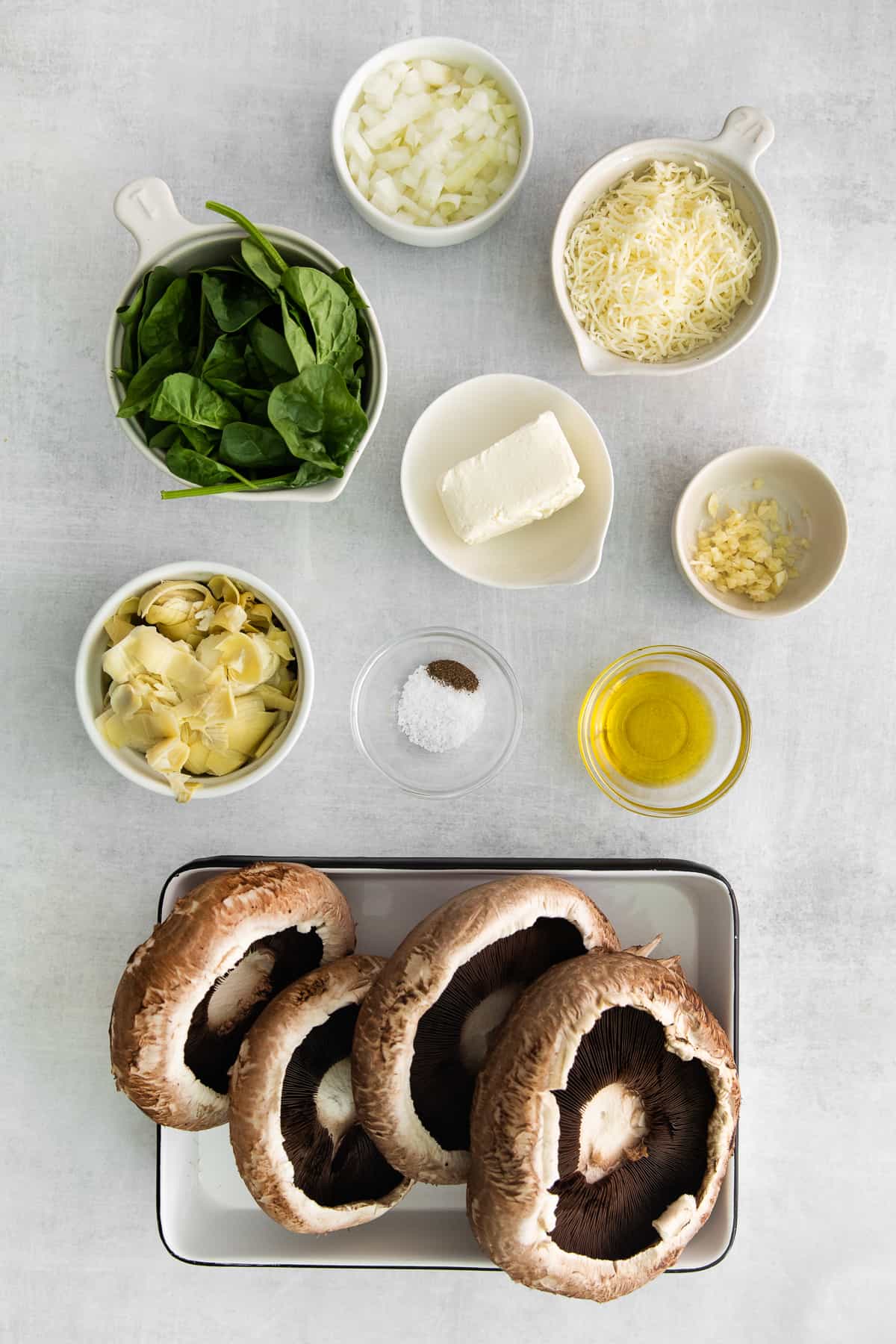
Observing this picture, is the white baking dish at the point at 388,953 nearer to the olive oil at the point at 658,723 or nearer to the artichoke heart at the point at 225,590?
the olive oil at the point at 658,723

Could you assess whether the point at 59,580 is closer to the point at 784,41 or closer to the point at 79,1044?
the point at 79,1044

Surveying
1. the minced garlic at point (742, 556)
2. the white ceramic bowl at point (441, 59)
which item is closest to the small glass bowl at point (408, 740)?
the minced garlic at point (742, 556)

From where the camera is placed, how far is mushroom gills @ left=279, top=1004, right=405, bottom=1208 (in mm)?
1186

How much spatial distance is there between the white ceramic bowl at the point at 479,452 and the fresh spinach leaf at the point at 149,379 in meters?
0.32

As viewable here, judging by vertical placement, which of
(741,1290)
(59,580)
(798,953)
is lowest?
(741,1290)

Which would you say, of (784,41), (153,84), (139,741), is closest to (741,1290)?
(139,741)

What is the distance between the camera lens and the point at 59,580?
1.41m

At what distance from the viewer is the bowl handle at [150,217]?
1214mm

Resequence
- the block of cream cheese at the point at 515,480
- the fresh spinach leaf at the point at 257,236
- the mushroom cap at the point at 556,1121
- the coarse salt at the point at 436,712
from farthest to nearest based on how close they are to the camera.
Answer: the coarse salt at the point at 436,712
the block of cream cheese at the point at 515,480
the fresh spinach leaf at the point at 257,236
the mushroom cap at the point at 556,1121

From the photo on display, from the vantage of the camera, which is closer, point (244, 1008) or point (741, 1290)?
point (244, 1008)

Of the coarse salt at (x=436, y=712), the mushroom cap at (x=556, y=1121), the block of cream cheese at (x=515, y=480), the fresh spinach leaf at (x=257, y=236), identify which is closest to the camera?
the mushroom cap at (x=556, y=1121)

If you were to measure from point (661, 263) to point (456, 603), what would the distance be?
524 mm

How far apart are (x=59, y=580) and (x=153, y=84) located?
73 centimetres

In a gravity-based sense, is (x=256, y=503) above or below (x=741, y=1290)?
above
